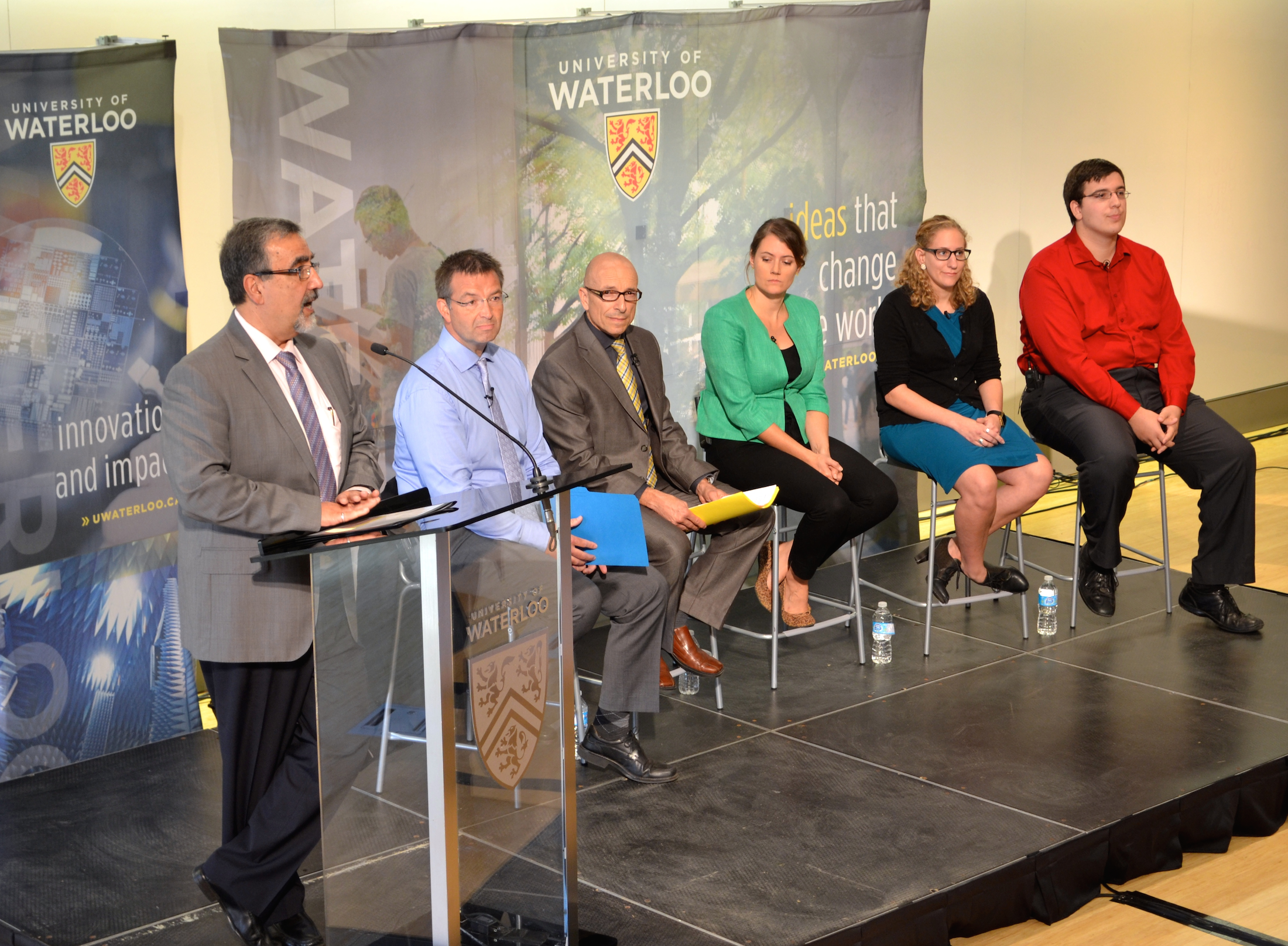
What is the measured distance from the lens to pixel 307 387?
2.66 m

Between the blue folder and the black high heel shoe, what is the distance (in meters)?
1.75

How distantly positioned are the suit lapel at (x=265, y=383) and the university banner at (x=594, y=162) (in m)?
1.46

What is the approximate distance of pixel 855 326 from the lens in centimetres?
546

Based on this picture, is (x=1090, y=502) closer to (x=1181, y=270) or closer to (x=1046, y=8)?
(x=1046, y=8)

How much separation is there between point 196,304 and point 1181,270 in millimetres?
5661

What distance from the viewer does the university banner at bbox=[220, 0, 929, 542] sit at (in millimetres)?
4008

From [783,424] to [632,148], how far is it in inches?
44.3

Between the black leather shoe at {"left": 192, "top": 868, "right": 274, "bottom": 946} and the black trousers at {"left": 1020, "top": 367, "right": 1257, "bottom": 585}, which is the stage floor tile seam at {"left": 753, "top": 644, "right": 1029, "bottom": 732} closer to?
the black trousers at {"left": 1020, "top": 367, "right": 1257, "bottom": 585}

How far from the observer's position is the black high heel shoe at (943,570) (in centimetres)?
475

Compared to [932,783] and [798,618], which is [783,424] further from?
[932,783]

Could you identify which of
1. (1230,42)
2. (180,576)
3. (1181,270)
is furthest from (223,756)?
(1230,42)

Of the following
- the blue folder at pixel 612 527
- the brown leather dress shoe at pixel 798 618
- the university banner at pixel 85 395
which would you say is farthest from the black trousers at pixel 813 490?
the university banner at pixel 85 395

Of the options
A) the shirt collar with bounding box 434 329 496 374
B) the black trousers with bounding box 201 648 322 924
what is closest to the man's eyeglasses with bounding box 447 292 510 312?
the shirt collar with bounding box 434 329 496 374

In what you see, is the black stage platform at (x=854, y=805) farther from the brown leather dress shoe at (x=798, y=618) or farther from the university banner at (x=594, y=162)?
the university banner at (x=594, y=162)
